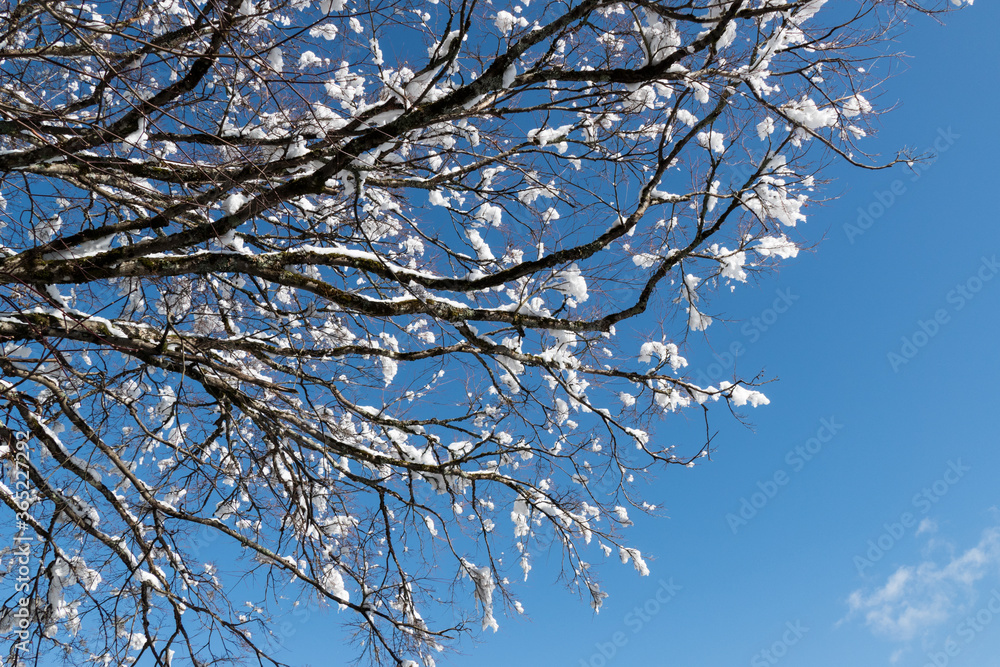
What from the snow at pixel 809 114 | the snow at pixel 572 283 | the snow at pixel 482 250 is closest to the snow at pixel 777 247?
the snow at pixel 809 114

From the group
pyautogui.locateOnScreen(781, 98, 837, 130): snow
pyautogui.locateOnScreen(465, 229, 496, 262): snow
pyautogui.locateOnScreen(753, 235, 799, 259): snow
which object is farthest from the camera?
pyautogui.locateOnScreen(465, 229, 496, 262): snow

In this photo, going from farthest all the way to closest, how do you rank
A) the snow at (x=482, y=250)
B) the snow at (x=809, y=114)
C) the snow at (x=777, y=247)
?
the snow at (x=482, y=250)
the snow at (x=777, y=247)
the snow at (x=809, y=114)

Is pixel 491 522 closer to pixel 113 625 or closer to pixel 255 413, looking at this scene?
pixel 255 413

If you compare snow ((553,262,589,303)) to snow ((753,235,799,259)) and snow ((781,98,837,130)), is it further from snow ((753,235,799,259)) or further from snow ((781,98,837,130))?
snow ((781,98,837,130))

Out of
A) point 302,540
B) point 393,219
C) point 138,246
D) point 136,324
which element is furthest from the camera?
point 393,219

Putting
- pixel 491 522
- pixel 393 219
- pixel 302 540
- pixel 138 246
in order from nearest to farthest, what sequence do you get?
pixel 138 246 → pixel 302 540 → pixel 491 522 → pixel 393 219

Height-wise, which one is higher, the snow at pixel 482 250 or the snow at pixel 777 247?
the snow at pixel 482 250

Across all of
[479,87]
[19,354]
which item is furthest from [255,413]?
[479,87]

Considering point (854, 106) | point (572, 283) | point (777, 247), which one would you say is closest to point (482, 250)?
point (572, 283)

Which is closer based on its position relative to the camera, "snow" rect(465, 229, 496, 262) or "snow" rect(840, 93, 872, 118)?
"snow" rect(840, 93, 872, 118)

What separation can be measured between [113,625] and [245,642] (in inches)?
38.2

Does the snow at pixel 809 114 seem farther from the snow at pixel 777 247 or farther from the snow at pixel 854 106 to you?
the snow at pixel 777 247

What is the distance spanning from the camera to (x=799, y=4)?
274 cm

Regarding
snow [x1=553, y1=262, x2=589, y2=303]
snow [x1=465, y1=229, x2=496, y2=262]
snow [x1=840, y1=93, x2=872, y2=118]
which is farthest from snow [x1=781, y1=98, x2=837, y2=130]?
snow [x1=465, y1=229, x2=496, y2=262]
